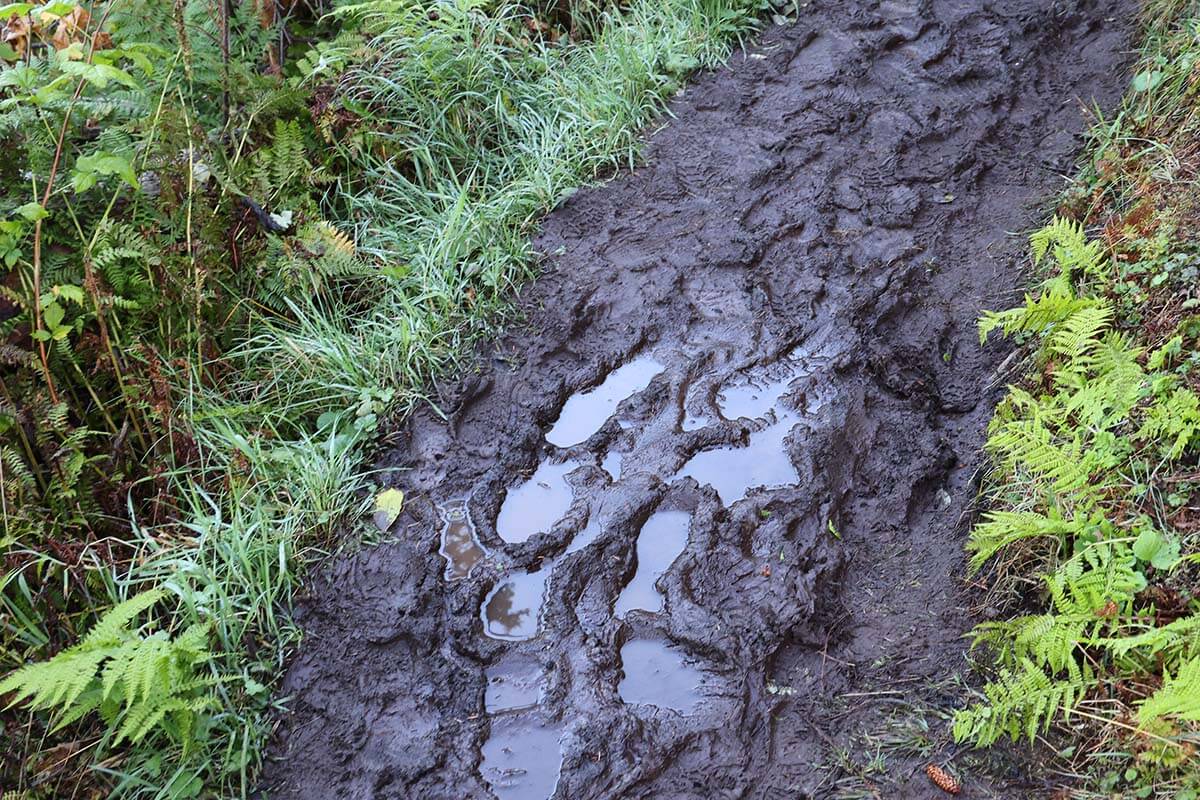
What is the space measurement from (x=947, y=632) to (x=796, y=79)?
3264 millimetres

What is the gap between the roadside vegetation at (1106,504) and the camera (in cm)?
228

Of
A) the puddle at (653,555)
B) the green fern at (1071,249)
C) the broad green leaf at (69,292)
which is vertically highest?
the broad green leaf at (69,292)

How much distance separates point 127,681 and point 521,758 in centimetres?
107

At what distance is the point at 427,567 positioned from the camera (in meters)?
3.13

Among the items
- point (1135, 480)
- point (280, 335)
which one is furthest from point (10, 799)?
point (1135, 480)

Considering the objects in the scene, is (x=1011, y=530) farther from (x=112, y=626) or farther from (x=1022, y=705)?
(x=112, y=626)

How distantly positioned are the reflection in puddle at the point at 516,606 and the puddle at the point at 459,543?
0.50 ft

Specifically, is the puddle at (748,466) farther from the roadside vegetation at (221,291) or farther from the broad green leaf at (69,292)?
the broad green leaf at (69,292)

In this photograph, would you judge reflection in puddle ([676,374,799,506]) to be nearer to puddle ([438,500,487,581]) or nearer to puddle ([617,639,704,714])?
puddle ([617,639,704,714])

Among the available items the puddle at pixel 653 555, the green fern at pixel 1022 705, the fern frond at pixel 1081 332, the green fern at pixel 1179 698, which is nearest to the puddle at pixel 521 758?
the puddle at pixel 653 555

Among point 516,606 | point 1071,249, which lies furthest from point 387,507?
point 1071,249

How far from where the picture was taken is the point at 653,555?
3.09 metres

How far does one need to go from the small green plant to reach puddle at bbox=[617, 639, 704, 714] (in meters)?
1.21

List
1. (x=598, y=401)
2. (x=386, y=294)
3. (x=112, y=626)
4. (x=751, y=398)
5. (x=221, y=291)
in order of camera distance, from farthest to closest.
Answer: (x=386, y=294) → (x=221, y=291) → (x=598, y=401) → (x=751, y=398) → (x=112, y=626)
